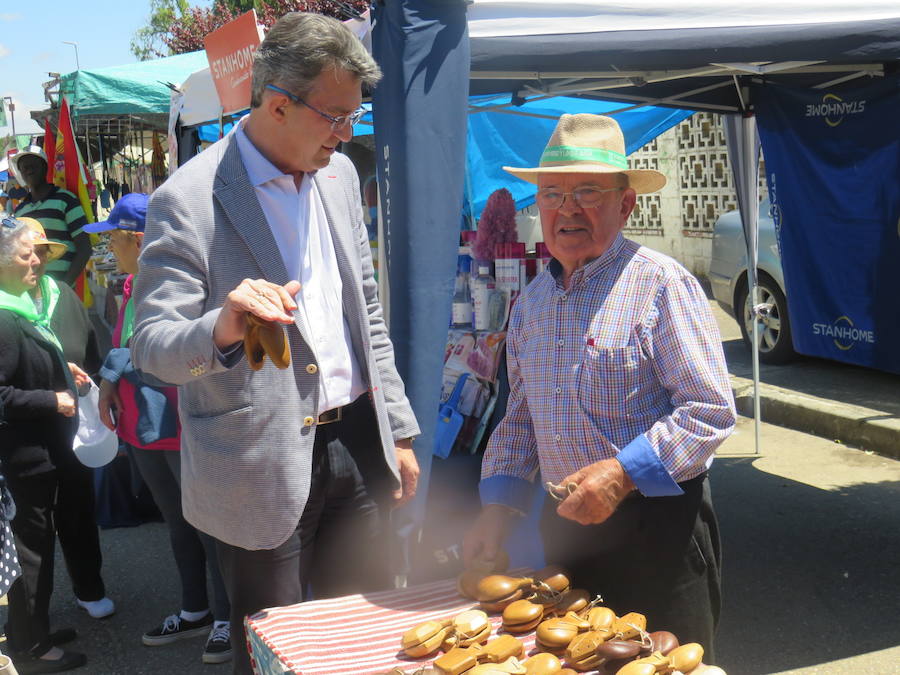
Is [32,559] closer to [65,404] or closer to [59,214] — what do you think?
[65,404]

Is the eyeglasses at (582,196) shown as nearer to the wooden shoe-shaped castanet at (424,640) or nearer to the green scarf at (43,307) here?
the wooden shoe-shaped castanet at (424,640)

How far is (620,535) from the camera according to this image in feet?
6.84

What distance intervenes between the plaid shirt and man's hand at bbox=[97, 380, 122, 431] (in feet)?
6.50

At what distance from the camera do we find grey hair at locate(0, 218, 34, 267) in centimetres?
352

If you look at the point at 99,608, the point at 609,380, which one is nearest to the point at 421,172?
the point at 609,380

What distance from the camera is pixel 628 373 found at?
6.44 feet

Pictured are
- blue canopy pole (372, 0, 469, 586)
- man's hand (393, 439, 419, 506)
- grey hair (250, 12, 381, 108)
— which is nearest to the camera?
grey hair (250, 12, 381, 108)

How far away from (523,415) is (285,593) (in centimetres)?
70

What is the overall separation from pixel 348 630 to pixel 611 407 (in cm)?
73

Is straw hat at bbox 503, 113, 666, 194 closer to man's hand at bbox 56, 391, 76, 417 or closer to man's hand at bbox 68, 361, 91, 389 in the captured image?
man's hand at bbox 56, 391, 76, 417

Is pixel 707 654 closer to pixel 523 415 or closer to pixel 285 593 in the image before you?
pixel 523 415

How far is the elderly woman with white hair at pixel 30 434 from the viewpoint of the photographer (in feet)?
10.9

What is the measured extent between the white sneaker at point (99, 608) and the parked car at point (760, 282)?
5392mm

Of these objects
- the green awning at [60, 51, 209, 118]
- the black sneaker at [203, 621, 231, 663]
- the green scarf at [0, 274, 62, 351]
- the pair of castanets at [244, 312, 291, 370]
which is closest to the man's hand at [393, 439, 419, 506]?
the pair of castanets at [244, 312, 291, 370]
